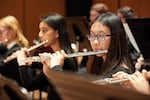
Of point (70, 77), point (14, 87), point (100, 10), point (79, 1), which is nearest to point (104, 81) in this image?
point (14, 87)

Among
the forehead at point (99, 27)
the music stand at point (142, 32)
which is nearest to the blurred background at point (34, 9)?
the music stand at point (142, 32)

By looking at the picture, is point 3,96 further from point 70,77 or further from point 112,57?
point 112,57

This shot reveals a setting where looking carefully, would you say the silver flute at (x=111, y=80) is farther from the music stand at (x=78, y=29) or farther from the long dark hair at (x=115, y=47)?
the music stand at (x=78, y=29)

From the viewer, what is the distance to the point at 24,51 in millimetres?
3248

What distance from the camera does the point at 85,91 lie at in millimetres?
1063

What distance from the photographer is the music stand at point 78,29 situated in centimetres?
469

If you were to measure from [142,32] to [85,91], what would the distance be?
6.71 feet

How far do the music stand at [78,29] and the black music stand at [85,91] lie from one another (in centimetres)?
339

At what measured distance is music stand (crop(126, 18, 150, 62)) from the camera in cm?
290

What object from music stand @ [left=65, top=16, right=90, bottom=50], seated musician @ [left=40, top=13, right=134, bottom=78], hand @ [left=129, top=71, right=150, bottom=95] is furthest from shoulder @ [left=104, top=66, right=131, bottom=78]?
music stand @ [left=65, top=16, right=90, bottom=50]

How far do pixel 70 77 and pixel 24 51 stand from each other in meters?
2.22

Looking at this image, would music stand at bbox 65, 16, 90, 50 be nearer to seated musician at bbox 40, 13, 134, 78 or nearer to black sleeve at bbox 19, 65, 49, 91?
black sleeve at bbox 19, 65, 49, 91

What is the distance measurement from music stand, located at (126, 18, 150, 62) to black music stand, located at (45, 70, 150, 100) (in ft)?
6.03

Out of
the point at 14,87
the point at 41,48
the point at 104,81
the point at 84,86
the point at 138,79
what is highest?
the point at 84,86
